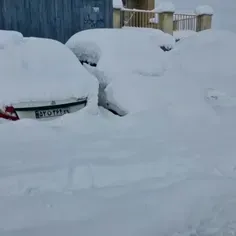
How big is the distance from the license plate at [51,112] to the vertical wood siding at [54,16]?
4.91 m

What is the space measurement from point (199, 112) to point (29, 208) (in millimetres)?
3306

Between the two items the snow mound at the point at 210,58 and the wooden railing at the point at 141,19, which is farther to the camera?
the wooden railing at the point at 141,19

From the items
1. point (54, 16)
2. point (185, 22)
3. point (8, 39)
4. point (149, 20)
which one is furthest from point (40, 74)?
point (185, 22)

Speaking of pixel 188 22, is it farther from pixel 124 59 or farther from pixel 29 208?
pixel 29 208

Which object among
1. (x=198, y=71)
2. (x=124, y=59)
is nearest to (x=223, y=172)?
(x=124, y=59)

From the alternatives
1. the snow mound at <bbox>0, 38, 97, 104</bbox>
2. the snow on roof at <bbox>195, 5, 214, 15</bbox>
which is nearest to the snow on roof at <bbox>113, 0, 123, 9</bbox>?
the snow on roof at <bbox>195, 5, 214, 15</bbox>

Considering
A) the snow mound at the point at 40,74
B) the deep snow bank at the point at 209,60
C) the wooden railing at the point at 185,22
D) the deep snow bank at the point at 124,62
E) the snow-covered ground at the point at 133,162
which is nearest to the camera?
the snow-covered ground at the point at 133,162

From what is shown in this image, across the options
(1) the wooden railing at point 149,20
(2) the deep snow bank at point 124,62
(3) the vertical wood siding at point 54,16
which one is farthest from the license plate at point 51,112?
(1) the wooden railing at point 149,20

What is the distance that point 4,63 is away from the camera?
443 centimetres

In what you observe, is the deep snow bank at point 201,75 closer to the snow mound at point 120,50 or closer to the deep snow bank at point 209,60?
the deep snow bank at point 209,60

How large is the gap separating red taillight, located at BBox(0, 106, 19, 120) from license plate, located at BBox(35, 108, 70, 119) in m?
0.29

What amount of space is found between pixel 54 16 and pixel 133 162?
6.83 m

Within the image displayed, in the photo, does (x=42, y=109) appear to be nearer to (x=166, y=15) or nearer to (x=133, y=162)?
(x=133, y=162)

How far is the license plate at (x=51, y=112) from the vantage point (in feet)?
13.7
